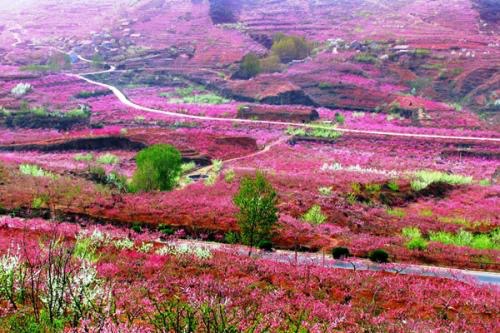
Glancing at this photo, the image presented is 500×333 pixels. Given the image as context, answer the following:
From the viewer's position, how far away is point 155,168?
3531cm

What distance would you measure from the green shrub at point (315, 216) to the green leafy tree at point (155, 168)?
36.7 ft

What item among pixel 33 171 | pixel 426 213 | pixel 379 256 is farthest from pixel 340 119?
pixel 379 256

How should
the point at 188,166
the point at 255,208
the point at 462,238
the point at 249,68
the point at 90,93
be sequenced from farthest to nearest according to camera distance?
the point at 249,68 < the point at 90,93 < the point at 188,166 < the point at 462,238 < the point at 255,208

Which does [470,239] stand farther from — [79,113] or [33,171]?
[79,113]

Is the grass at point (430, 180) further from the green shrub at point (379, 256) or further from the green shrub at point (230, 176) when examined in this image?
the green shrub at point (379, 256)

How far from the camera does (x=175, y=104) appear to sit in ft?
266

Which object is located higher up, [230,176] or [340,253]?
[340,253]

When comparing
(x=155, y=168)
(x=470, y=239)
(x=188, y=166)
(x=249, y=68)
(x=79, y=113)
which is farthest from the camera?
(x=249, y=68)

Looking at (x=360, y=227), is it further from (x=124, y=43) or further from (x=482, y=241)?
(x=124, y=43)

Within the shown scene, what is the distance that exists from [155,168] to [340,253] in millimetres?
17691

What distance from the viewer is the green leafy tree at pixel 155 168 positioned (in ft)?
113

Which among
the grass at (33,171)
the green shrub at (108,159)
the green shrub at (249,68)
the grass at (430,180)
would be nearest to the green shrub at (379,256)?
the grass at (430,180)

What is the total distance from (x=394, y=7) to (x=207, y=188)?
132 metres

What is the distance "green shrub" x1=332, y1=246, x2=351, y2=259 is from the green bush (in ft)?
300
